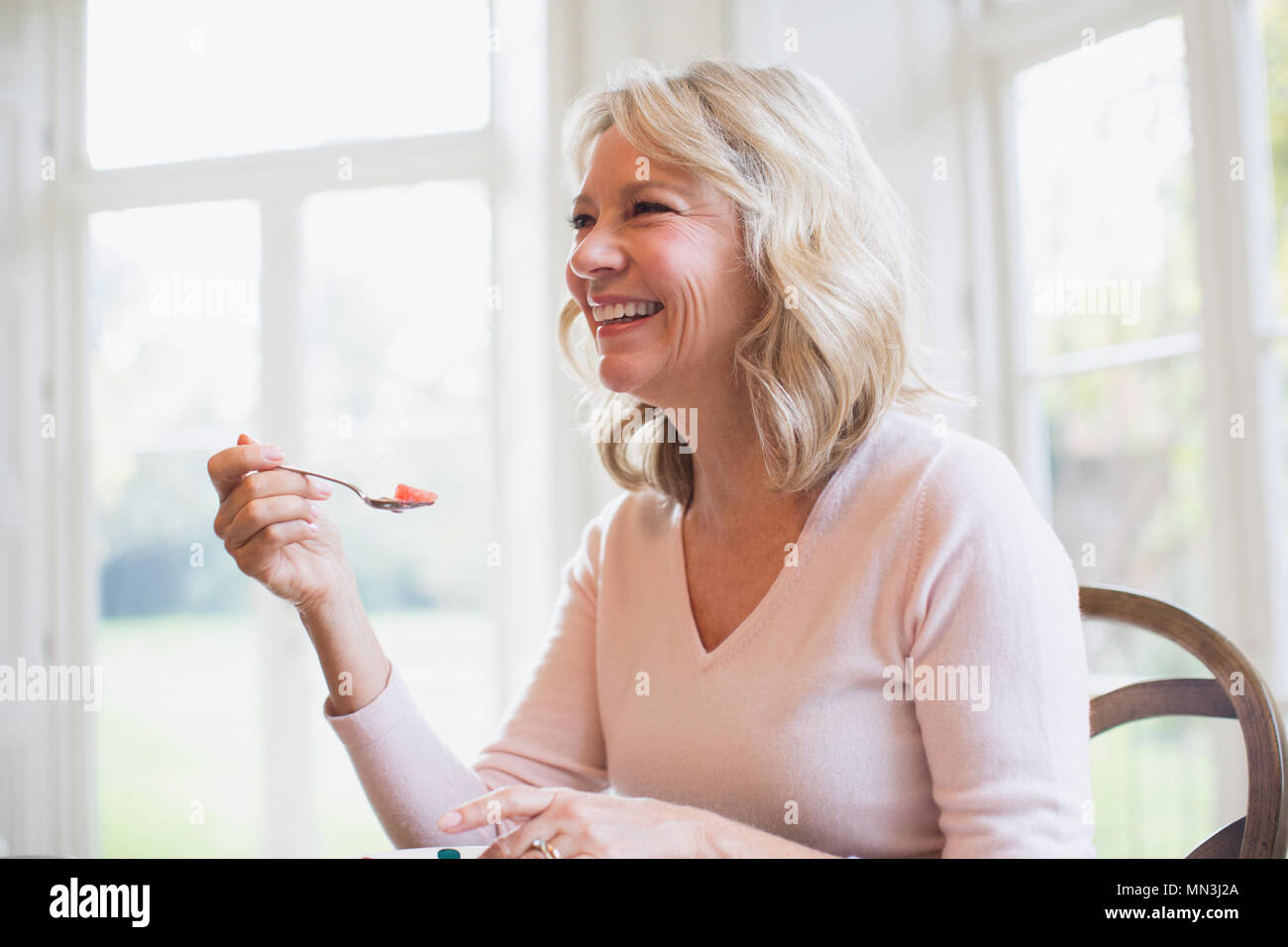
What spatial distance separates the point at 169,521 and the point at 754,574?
7.24 feet

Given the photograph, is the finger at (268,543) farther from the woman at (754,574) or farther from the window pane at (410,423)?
the window pane at (410,423)

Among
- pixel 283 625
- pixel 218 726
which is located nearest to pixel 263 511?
pixel 283 625

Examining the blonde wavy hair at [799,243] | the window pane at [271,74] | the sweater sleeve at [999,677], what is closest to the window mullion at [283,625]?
the window pane at [271,74]

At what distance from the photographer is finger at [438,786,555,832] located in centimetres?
62

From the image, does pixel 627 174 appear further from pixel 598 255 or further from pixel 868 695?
pixel 868 695

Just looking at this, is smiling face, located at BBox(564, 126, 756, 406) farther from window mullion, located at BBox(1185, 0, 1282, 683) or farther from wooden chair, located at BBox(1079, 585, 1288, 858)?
window mullion, located at BBox(1185, 0, 1282, 683)

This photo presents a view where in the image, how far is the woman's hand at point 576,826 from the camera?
0.63 m

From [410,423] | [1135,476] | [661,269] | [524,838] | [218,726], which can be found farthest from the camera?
[218,726]

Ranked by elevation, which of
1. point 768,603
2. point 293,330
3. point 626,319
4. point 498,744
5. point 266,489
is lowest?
point 498,744

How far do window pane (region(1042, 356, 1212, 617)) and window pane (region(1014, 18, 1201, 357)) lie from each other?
10 centimetres

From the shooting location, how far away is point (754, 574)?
911 mm

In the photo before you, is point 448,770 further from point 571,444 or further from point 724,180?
point 571,444

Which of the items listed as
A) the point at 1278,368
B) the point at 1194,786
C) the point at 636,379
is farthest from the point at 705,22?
the point at 1194,786

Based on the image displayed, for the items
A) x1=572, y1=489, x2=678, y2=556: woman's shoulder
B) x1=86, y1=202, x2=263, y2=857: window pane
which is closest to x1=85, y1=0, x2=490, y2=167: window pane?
x1=86, y1=202, x2=263, y2=857: window pane
